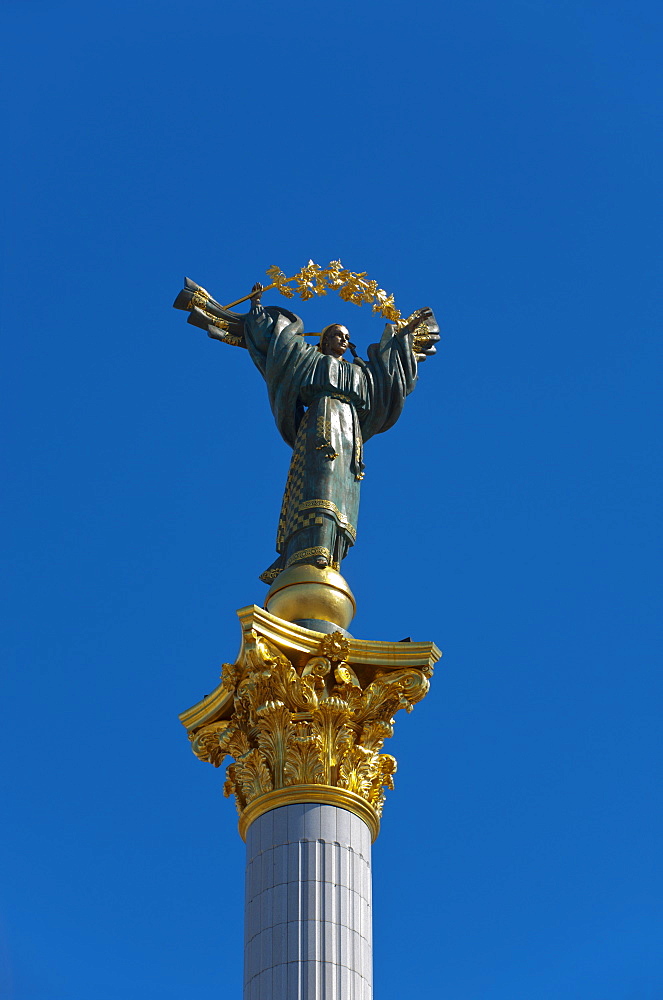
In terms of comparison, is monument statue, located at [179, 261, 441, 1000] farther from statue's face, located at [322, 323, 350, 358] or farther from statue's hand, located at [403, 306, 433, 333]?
statue's hand, located at [403, 306, 433, 333]

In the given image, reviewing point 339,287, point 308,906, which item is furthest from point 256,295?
point 308,906

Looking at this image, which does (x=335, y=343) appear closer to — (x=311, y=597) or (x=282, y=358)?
(x=282, y=358)

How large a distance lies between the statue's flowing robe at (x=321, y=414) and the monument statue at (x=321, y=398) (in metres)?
0.02

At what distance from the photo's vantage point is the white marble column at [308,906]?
21.6 m

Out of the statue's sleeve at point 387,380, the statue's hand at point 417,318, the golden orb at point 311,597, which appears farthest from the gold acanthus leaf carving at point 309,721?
the statue's hand at point 417,318

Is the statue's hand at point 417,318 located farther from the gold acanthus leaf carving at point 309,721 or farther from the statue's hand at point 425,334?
the gold acanthus leaf carving at point 309,721

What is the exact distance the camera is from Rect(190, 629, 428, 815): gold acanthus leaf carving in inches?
936

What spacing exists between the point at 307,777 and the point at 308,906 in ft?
6.62

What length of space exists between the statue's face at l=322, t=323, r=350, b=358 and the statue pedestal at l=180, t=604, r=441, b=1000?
7.23m

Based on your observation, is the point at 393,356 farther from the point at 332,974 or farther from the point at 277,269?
the point at 332,974

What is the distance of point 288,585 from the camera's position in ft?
86.7

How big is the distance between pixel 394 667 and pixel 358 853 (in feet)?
9.68

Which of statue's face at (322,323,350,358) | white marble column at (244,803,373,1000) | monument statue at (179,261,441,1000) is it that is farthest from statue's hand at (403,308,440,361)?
white marble column at (244,803,373,1000)

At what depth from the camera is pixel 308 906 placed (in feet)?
72.8
